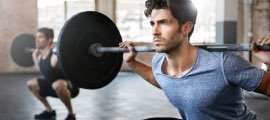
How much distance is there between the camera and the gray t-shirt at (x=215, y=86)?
3.82ft

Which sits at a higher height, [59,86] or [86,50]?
[86,50]

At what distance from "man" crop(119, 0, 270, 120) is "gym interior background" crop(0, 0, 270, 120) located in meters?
2.19

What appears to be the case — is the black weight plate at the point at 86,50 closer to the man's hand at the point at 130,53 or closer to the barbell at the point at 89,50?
the barbell at the point at 89,50

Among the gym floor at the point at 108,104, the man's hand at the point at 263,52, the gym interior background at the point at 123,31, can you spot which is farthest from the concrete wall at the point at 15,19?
the man's hand at the point at 263,52

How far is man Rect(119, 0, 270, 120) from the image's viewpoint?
1.17 metres

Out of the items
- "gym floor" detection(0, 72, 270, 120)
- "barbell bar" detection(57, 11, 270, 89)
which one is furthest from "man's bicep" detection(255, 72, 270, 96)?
"gym floor" detection(0, 72, 270, 120)

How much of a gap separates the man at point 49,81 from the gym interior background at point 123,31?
21cm

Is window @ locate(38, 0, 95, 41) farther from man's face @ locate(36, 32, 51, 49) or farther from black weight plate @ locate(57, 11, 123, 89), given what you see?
black weight plate @ locate(57, 11, 123, 89)

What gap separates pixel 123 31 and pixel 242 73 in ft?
20.4

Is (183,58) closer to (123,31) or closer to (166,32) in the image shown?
(166,32)

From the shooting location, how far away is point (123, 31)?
24.0ft

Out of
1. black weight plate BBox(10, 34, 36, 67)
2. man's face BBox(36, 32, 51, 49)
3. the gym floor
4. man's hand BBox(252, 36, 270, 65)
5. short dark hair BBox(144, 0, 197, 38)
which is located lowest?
the gym floor

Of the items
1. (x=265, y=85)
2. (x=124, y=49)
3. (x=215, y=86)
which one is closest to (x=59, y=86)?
(x=124, y=49)

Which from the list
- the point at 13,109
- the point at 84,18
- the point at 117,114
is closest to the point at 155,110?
the point at 117,114
